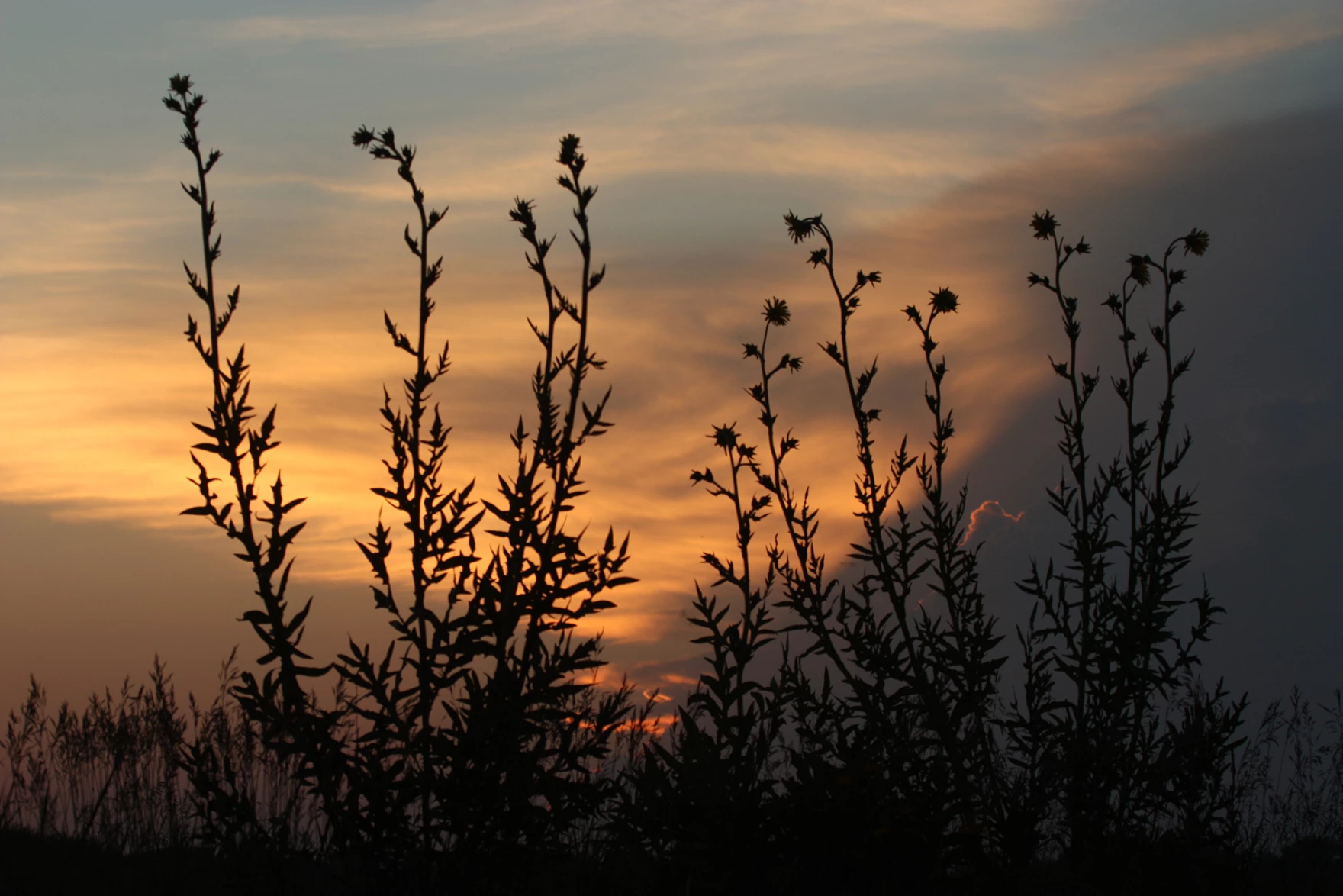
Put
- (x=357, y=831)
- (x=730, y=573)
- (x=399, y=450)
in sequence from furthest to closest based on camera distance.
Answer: (x=730, y=573) < (x=399, y=450) < (x=357, y=831)

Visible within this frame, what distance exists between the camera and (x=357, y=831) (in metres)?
3.97

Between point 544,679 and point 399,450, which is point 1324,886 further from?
point 399,450

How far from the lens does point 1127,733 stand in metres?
5.90

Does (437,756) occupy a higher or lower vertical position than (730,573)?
lower

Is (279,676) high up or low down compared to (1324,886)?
up

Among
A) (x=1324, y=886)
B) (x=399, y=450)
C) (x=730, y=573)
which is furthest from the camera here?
(x=1324, y=886)

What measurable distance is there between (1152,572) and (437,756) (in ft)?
13.9

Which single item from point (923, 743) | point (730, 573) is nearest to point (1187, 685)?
point (923, 743)

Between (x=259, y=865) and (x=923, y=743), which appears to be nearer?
(x=259, y=865)

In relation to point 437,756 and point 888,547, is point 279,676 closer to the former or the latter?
point 437,756

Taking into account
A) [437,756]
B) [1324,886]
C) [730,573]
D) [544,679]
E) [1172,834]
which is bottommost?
[1324,886]

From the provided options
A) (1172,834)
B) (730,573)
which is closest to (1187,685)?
(1172,834)

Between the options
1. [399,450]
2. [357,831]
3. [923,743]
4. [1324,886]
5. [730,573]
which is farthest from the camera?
[1324,886]

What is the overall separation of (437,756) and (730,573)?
2132 mm
